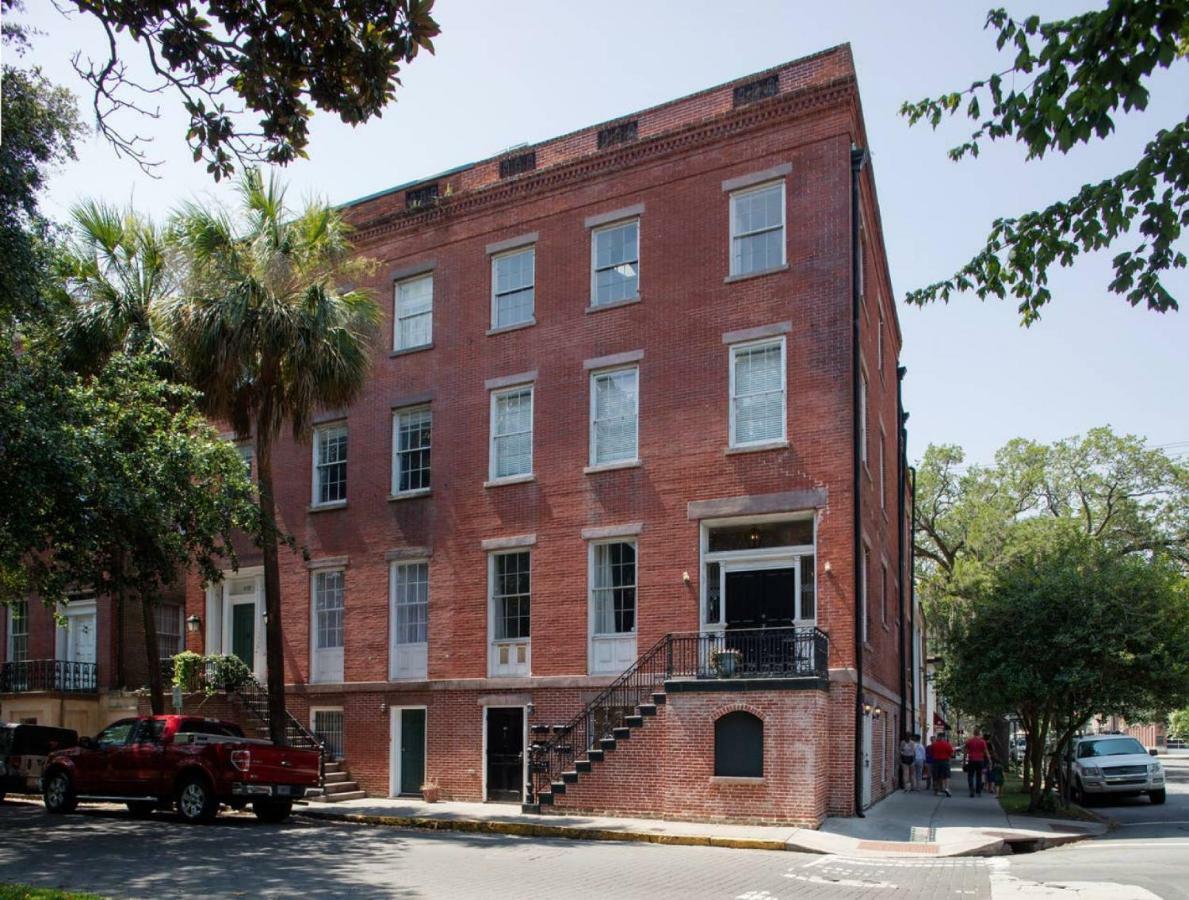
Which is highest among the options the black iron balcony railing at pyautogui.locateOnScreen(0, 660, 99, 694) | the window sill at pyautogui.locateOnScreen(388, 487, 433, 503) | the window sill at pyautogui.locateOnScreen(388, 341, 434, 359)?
the window sill at pyautogui.locateOnScreen(388, 341, 434, 359)

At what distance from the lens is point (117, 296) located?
2489cm

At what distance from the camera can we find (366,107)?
8.67m

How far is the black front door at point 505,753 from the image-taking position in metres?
23.4

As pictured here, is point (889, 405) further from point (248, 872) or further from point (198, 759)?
point (248, 872)

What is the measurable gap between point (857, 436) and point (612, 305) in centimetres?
582

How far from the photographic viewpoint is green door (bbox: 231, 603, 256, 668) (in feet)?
93.5

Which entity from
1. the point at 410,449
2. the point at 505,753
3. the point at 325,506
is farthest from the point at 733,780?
the point at 325,506

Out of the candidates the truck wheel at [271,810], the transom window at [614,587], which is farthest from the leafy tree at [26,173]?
the transom window at [614,587]

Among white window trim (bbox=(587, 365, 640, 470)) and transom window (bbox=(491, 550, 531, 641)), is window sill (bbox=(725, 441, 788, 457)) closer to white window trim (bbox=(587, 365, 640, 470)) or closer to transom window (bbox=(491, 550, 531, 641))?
white window trim (bbox=(587, 365, 640, 470))

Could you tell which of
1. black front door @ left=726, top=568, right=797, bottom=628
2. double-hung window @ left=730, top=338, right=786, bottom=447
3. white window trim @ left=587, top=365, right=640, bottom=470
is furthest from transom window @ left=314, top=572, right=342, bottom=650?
double-hung window @ left=730, top=338, right=786, bottom=447

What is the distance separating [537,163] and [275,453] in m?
9.52

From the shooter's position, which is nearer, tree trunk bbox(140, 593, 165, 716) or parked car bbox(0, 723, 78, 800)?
parked car bbox(0, 723, 78, 800)

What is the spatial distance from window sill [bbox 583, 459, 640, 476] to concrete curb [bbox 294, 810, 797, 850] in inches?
280

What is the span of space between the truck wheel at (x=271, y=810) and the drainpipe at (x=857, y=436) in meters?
9.79
